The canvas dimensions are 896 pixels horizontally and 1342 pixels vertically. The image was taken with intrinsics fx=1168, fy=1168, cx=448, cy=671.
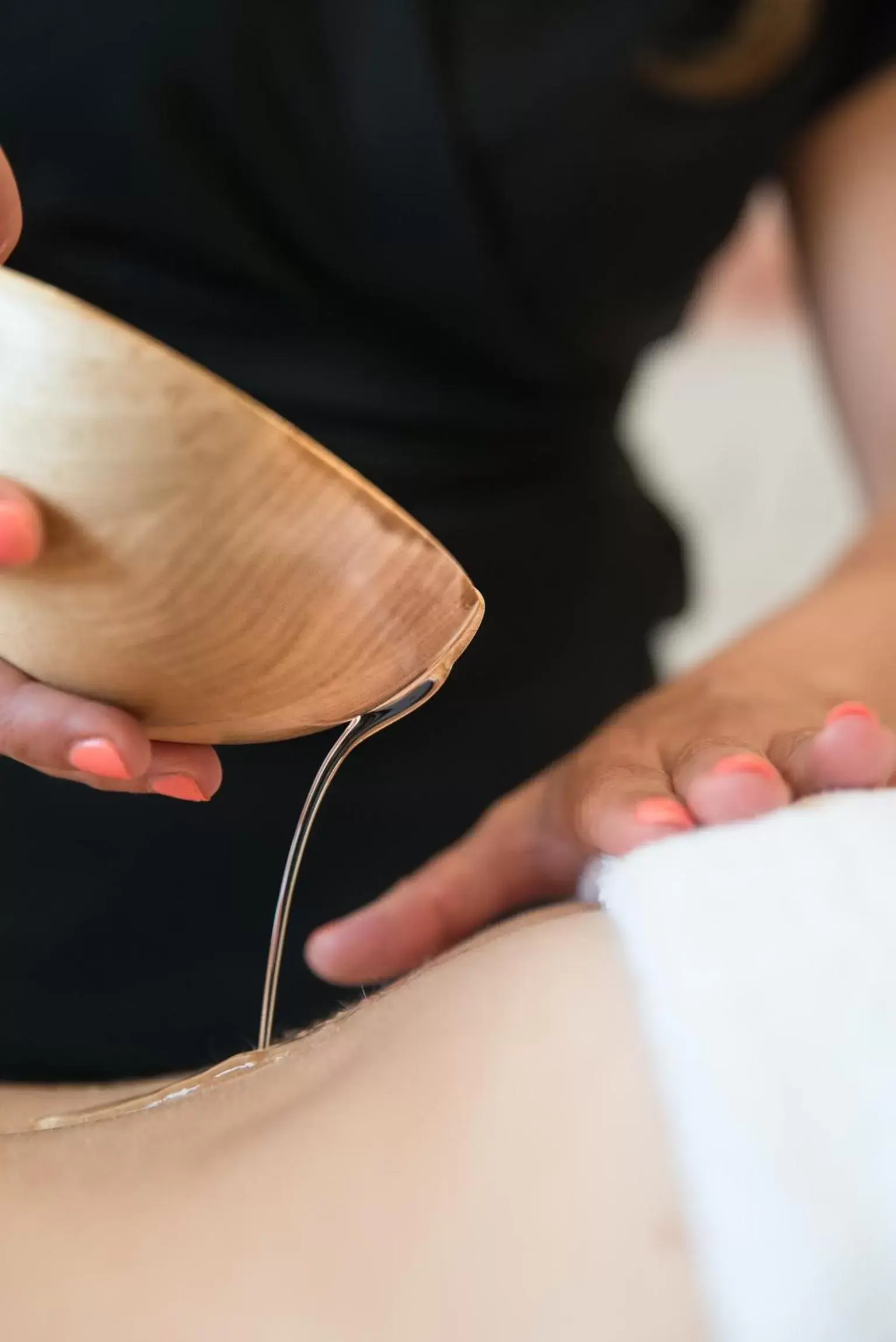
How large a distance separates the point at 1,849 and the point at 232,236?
242 mm

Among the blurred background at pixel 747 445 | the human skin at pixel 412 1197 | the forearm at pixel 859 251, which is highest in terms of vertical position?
the blurred background at pixel 747 445

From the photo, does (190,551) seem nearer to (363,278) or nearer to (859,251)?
(363,278)

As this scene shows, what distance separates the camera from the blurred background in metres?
1.09

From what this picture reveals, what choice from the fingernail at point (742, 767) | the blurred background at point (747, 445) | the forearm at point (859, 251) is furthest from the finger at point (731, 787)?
the blurred background at point (747, 445)

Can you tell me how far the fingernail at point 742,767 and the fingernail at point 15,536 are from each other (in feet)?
0.60

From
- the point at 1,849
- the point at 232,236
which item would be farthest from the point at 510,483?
the point at 1,849

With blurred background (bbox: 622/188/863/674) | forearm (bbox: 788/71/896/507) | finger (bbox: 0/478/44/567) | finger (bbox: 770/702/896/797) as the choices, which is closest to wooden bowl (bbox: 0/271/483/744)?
finger (bbox: 0/478/44/567)

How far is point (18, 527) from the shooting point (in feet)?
0.70

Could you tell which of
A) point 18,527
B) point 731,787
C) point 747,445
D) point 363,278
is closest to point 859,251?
point 363,278

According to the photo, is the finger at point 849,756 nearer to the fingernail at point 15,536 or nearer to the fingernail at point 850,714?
the fingernail at point 850,714

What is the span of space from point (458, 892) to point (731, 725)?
0.11 m

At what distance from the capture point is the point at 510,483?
1.65ft

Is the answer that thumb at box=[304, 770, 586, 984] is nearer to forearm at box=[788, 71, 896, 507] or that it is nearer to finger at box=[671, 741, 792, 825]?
finger at box=[671, 741, 792, 825]

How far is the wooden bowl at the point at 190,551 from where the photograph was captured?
0.66 ft
